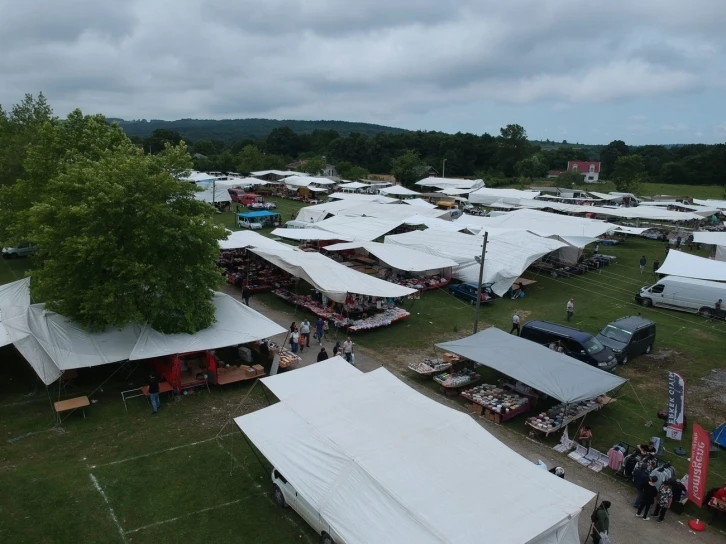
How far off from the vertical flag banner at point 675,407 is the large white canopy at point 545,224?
60.9ft

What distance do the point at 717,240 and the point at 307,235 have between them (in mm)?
23972

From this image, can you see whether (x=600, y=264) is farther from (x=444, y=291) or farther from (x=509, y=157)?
(x=509, y=157)

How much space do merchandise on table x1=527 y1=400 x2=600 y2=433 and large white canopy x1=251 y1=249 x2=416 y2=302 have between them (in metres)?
7.76

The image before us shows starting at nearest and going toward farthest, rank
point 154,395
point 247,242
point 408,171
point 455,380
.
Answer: point 154,395
point 455,380
point 247,242
point 408,171

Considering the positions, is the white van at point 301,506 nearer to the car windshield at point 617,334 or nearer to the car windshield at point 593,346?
the car windshield at point 593,346

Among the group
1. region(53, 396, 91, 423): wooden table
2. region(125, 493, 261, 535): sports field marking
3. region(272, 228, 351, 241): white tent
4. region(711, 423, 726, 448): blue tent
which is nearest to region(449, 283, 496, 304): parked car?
region(272, 228, 351, 241): white tent

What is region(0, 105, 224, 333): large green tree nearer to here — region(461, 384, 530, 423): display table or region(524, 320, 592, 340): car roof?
region(461, 384, 530, 423): display table

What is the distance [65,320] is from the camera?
14758mm

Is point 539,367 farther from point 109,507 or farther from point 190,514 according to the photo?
point 109,507

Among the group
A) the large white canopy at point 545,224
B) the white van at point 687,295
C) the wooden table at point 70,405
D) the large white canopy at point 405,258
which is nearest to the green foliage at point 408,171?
the large white canopy at point 545,224

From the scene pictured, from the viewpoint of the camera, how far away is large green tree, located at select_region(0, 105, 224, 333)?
14.2 metres

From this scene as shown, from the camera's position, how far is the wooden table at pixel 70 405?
1277 centimetres

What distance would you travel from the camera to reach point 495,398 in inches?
555

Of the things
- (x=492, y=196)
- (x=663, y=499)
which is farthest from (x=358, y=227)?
(x=492, y=196)
